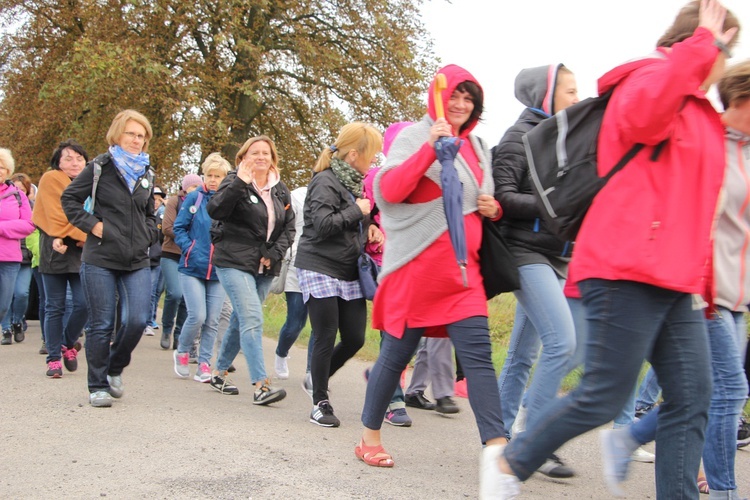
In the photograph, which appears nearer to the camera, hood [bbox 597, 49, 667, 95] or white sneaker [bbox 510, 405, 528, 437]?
hood [bbox 597, 49, 667, 95]

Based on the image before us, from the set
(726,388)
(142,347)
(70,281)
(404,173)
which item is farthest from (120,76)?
(726,388)

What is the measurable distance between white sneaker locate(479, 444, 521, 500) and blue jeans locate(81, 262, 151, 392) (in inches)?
133

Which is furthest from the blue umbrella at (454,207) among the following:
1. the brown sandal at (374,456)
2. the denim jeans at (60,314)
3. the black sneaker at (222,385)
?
the denim jeans at (60,314)

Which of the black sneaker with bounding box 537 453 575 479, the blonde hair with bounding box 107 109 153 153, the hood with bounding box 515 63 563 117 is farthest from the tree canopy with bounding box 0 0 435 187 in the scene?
the black sneaker with bounding box 537 453 575 479

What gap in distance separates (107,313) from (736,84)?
14.3 feet

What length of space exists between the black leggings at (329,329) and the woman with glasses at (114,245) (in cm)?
137

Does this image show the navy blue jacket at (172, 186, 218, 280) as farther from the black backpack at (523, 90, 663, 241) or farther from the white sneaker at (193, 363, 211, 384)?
the black backpack at (523, 90, 663, 241)

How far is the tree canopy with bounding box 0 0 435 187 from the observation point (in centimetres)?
1995

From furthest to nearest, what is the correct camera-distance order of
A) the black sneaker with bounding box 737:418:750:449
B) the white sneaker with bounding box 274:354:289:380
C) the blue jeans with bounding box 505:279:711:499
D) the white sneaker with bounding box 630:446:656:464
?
the white sneaker with bounding box 274:354:289:380
the black sneaker with bounding box 737:418:750:449
the white sneaker with bounding box 630:446:656:464
the blue jeans with bounding box 505:279:711:499

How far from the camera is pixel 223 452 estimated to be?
4.63 m

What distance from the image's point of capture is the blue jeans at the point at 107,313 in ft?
19.6

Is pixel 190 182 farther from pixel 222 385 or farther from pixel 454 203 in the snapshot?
pixel 454 203

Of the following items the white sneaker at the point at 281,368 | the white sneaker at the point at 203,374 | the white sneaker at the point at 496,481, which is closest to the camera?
the white sneaker at the point at 496,481

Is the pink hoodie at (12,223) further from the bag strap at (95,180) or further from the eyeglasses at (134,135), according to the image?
the eyeglasses at (134,135)
